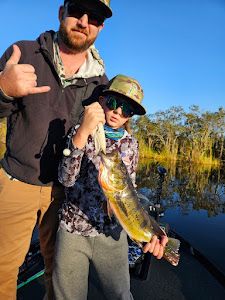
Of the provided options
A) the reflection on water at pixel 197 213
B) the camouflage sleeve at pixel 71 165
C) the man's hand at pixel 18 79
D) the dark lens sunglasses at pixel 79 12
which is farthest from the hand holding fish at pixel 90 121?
the reflection on water at pixel 197 213

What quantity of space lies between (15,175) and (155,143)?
5244 cm

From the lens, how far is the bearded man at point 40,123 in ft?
8.88

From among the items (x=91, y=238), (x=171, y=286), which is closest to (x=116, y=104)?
(x=91, y=238)

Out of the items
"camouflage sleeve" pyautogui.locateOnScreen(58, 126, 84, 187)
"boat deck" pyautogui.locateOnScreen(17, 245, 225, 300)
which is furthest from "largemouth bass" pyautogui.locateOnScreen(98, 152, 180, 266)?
"boat deck" pyautogui.locateOnScreen(17, 245, 225, 300)

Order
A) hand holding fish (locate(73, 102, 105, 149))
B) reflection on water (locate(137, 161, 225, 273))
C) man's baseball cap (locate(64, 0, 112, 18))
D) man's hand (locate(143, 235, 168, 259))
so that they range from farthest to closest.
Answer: reflection on water (locate(137, 161, 225, 273)), man's baseball cap (locate(64, 0, 112, 18)), man's hand (locate(143, 235, 168, 259)), hand holding fish (locate(73, 102, 105, 149))

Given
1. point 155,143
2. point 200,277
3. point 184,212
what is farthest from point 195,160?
point 200,277

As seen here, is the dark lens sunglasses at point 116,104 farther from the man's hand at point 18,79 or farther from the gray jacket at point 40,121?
the man's hand at point 18,79

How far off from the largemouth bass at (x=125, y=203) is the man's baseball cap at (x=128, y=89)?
25.6 inches

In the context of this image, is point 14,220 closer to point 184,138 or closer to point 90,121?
point 90,121

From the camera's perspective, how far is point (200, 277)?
5488mm

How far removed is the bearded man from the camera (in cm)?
271

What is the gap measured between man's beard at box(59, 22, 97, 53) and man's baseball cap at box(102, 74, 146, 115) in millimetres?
401

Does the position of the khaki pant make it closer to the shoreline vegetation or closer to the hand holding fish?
the hand holding fish

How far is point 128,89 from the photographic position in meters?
2.92
